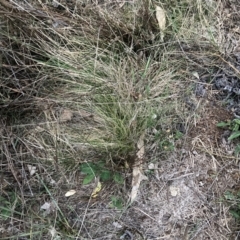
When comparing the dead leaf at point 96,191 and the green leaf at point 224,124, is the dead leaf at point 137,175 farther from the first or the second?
the green leaf at point 224,124

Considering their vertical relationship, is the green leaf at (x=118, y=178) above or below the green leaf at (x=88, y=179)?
below

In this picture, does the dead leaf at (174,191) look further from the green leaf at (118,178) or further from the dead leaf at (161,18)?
the dead leaf at (161,18)

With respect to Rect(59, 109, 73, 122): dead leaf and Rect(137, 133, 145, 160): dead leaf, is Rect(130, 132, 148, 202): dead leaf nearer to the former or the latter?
Rect(137, 133, 145, 160): dead leaf

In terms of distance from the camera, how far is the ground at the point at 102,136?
1.97m

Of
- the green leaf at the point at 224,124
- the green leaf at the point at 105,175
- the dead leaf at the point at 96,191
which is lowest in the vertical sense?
the dead leaf at the point at 96,191

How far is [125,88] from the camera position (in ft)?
6.58

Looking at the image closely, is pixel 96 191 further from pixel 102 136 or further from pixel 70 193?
pixel 102 136

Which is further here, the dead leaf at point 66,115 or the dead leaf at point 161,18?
the dead leaf at point 161,18

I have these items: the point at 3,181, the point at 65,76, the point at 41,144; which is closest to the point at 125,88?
the point at 65,76

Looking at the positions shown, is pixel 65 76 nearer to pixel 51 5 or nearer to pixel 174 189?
pixel 51 5

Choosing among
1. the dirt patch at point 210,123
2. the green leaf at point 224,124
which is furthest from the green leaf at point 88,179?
the green leaf at point 224,124

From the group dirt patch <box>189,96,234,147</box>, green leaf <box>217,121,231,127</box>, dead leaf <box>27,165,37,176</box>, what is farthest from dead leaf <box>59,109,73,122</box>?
green leaf <box>217,121,231,127</box>

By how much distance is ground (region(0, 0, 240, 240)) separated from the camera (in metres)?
1.97

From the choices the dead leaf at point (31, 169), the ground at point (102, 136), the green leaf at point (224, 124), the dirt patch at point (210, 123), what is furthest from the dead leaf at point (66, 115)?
the green leaf at point (224, 124)
